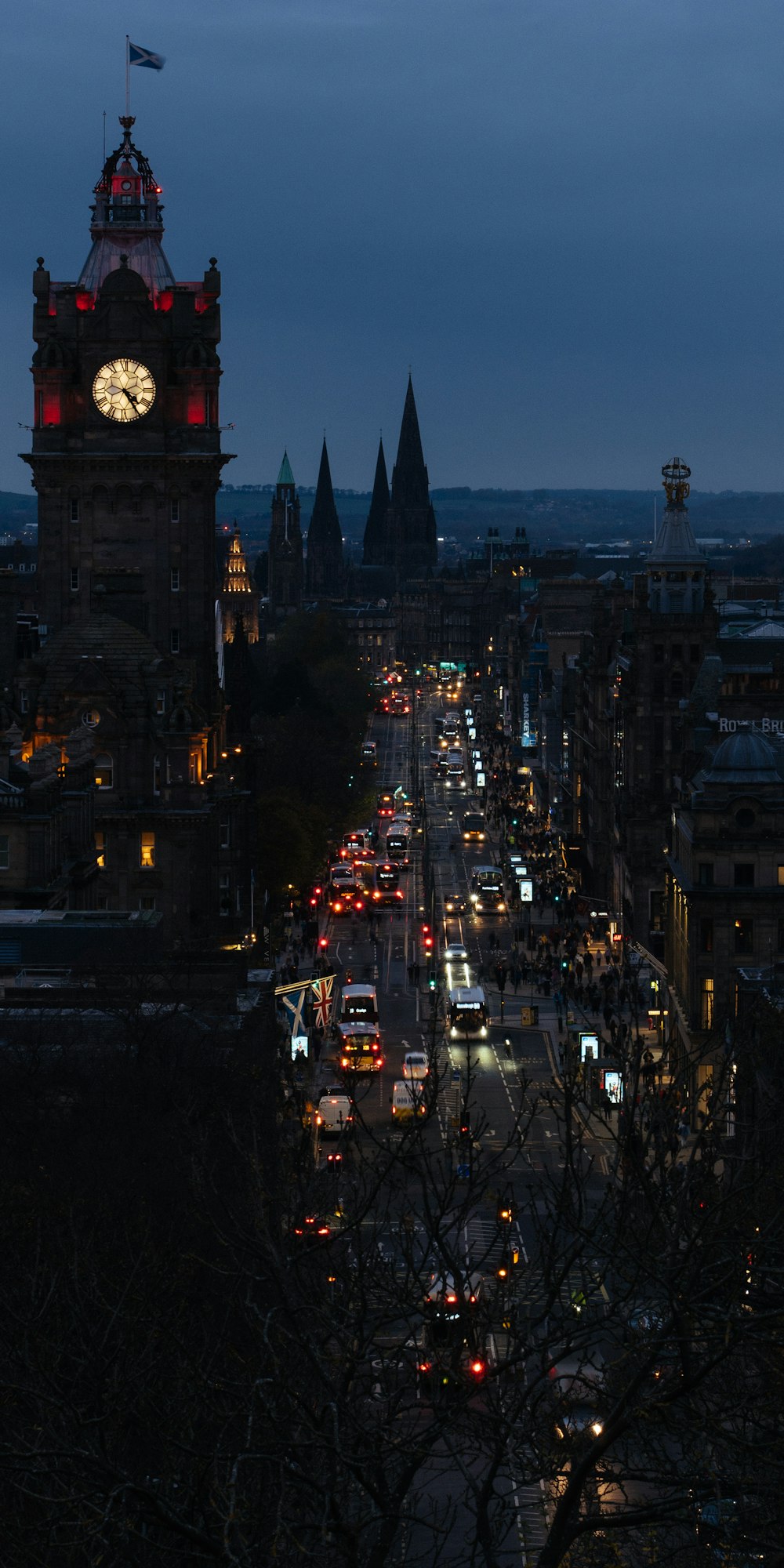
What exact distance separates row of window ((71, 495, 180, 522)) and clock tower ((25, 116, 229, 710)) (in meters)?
0.03

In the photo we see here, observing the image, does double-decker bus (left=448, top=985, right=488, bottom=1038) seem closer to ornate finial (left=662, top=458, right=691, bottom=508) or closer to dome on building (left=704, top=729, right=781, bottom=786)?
dome on building (left=704, top=729, right=781, bottom=786)

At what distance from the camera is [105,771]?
9388 centimetres

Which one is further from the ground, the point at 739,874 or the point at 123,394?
the point at 123,394

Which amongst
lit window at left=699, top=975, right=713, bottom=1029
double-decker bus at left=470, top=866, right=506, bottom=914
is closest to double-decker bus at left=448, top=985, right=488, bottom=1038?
lit window at left=699, top=975, right=713, bottom=1029

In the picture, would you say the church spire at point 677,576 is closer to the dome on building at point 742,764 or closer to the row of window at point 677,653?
the row of window at point 677,653

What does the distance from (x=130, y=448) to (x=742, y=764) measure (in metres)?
30.4

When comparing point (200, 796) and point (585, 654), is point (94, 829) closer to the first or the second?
point (200, 796)

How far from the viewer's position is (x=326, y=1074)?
283ft

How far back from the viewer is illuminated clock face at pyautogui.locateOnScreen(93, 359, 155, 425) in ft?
346

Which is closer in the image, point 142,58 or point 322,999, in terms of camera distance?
point 322,999

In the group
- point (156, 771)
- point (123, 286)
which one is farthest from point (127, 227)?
point (156, 771)

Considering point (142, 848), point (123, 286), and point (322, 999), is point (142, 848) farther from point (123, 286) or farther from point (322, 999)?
point (123, 286)

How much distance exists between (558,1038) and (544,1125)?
51.4ft

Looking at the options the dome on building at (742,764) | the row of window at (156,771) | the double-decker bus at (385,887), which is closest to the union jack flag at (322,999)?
the row of window at (156,771)
